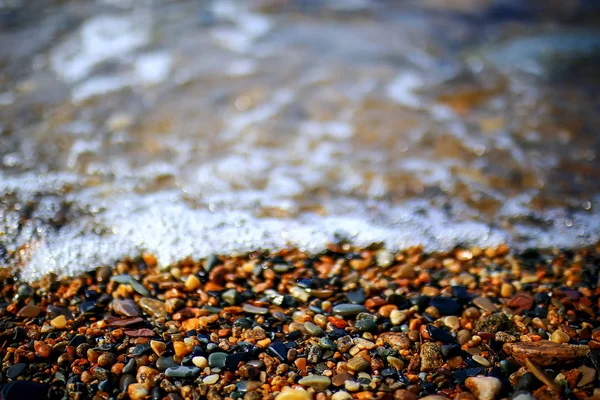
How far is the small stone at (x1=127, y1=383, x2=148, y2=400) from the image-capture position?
6.25 ft

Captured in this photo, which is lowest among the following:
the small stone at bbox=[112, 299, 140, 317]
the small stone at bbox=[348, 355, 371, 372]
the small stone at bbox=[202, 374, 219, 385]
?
the small stone at bbox=[112, 299, 140, 317]

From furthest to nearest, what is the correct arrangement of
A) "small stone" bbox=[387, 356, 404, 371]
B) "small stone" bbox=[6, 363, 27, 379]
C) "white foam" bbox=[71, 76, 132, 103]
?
"white foam" bbox=[71, 76, 132, 103] < "small stone" bbox=[387, 356, 404, 371] < "small stone" bbox=[6, 363, 27, 379]

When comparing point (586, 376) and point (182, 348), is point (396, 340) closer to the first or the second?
point (586, 376)

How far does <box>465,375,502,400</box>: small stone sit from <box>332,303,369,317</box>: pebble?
62 cm

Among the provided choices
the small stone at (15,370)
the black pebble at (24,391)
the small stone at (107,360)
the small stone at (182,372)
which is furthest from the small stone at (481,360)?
the small stone at (15,370)

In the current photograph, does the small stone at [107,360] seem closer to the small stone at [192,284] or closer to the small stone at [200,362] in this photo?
the small stone at [200,362]

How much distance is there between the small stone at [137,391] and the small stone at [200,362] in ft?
0.76

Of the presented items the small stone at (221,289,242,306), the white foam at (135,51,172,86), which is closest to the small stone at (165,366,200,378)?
the small stone at (221,289,242,306)

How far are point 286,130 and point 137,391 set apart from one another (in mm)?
2832

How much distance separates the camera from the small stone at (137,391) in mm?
1905

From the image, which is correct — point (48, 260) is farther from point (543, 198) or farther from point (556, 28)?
point (556, 28)

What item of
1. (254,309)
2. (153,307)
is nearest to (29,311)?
(153,307)

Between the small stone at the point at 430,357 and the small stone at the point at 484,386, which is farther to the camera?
the small stone at the point at 430,357

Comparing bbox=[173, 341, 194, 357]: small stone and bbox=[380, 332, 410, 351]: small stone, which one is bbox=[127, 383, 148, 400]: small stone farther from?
bbox=[380, 332, 410, 351]: small stone
